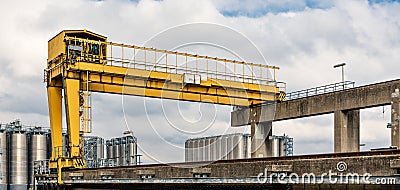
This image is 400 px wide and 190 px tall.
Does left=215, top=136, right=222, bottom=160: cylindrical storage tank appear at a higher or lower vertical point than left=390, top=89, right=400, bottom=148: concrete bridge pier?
lower

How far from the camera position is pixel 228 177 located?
69.9ft

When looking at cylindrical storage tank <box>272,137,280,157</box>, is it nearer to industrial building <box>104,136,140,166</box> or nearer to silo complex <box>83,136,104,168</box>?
industrial building <box>104,136,140,166</box>

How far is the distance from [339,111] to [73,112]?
17.1 metres

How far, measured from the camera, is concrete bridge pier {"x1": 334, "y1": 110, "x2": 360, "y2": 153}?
34875 mm

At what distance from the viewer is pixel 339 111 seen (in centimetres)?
3534

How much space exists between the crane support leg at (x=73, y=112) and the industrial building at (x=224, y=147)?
27.0 ft

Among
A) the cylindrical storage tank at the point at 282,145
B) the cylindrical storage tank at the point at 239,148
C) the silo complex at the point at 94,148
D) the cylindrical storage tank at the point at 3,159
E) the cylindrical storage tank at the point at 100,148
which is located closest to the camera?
the cylindrical storage tank at the point at 239,148

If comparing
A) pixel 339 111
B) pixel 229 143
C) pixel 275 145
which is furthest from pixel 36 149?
pixel 339 111

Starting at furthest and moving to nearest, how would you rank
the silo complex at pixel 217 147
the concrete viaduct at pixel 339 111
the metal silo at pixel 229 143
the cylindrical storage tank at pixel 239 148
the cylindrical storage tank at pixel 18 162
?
the cylindrical storage tank at pixel 18 162
the cylindrical storage tank at pixel 239 148
the metal silo at pixel 229 143
the silo complex at pixel 217 147
the concrete viaduct at pixel 339 111

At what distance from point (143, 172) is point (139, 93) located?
39.8ft

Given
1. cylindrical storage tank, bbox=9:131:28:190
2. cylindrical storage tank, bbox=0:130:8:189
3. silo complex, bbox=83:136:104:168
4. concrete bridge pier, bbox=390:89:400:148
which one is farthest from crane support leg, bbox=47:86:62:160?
cylindrical storage tank, bbox=9:131:28:190

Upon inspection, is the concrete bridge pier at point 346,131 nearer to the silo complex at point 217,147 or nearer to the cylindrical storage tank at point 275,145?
the silo complex at point 217,147

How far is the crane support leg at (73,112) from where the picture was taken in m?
36.8

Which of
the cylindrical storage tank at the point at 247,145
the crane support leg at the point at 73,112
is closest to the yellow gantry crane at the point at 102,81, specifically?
the crane support leg at the point at 73,112
